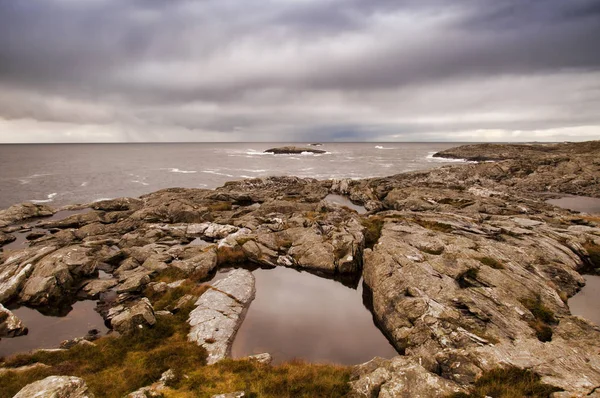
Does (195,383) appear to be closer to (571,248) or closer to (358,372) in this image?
(358,372)

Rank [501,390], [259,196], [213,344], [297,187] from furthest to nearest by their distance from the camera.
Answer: [297,187]
[259,196]
[213,344]
[501,390]

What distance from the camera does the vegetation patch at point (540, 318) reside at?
59.2 feet

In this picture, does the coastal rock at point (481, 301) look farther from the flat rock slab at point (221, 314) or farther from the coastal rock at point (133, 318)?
the coastal rock at point (133, 318)

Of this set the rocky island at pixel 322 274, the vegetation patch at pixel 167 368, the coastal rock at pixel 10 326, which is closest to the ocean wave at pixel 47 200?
the rocky island at pixel 322 274

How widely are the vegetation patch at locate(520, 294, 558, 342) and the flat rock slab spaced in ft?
69.1

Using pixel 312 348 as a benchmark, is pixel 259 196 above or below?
above

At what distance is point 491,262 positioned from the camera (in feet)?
83.5

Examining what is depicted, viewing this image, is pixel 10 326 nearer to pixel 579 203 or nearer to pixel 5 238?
pixel 5 238

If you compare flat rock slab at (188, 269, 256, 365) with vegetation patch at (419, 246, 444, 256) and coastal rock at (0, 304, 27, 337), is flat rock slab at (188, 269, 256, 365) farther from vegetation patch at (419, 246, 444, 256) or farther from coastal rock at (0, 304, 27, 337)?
vegetation patch at (419, 246, 444, 256)

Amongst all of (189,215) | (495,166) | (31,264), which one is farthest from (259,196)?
(495,166)

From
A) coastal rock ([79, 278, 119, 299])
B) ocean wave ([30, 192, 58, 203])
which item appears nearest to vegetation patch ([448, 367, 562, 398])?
coastal rock ([79, 278, 119, 299])

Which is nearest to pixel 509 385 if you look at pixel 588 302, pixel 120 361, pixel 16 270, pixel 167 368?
pixel 167 368

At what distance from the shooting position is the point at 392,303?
2270cm

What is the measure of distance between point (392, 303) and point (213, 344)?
1428cm
